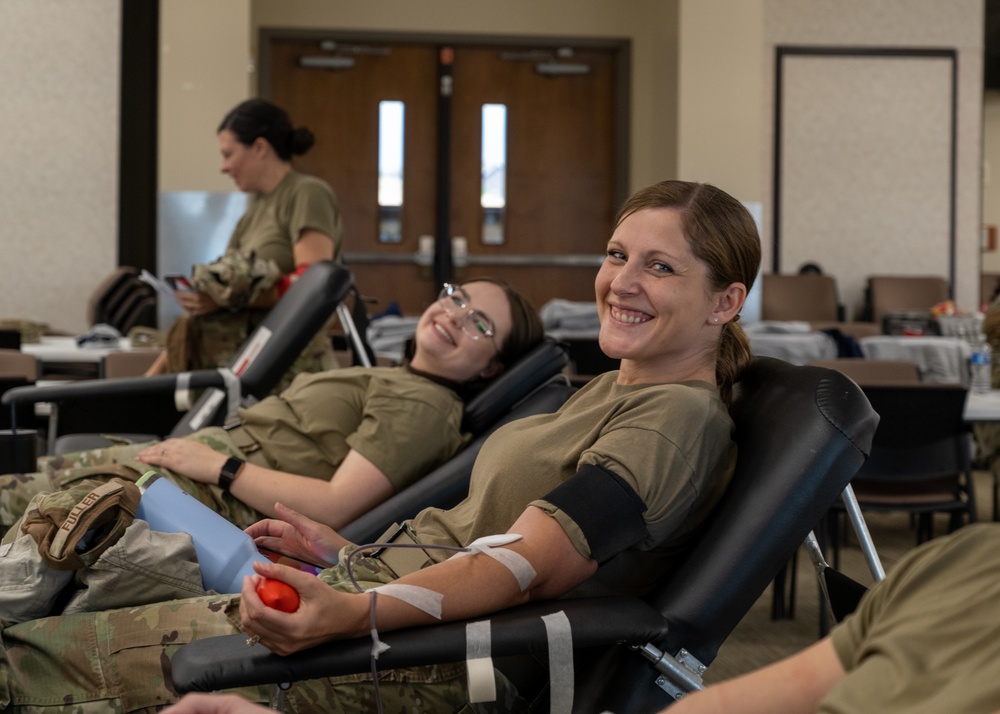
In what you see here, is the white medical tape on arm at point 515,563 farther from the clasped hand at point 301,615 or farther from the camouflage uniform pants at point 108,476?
the camouflage uniform pants at point 108,476

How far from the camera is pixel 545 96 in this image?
9.32 m

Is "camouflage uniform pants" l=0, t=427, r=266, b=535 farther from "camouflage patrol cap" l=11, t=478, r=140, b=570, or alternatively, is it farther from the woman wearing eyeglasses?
"camouflage patrol cap" l=11, t=478, r=140, b=570

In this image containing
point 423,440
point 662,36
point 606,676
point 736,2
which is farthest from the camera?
point 662,36

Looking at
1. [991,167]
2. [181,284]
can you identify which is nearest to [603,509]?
[181,284]

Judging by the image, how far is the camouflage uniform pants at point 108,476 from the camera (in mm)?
2123

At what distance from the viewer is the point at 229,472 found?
218 cm

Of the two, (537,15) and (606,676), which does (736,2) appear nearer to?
(537,15)

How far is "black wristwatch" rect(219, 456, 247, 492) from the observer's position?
2.18m

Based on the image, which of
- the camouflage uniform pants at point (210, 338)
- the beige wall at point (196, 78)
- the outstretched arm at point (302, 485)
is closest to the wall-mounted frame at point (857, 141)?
the beige wall at point (196, 78)

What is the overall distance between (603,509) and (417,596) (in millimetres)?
241

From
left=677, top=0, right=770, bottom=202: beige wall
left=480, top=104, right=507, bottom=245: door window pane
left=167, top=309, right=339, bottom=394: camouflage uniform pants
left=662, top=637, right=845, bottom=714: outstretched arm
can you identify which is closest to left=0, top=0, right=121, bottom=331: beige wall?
left=480, top=104, right=507, bottom=245: door window pane

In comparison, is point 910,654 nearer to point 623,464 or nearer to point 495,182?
→ point 623,464

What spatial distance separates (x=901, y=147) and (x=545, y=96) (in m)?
3.02

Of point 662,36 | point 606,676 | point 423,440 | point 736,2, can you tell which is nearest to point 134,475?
point 423,440
